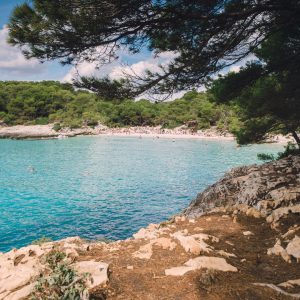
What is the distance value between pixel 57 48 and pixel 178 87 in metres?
2.84

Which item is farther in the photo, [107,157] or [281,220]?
[107,157]

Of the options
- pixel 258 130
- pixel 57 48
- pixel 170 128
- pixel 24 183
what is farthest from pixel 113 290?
pixel 170 128

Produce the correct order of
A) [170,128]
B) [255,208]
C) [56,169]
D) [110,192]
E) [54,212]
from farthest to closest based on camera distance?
1. [170,128]
2. [56,169]
3. [110,192]
4. [54,212]
5. [255,208]

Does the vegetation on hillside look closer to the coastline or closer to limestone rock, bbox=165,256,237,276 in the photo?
the coastline

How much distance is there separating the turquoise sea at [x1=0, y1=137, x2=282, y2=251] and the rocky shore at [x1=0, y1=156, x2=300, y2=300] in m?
7.04

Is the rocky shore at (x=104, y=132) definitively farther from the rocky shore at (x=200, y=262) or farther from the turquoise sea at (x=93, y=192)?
the rocky shore at (x=200, y=262)

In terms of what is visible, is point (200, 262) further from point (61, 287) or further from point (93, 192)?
point (93, 192)

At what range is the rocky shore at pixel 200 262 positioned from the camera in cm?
368

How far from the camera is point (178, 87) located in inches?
293

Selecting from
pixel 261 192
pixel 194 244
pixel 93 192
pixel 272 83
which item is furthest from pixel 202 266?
pixel 93 192

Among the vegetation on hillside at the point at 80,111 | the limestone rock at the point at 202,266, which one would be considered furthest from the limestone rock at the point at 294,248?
the vegetation on hillside at the point at 80,111

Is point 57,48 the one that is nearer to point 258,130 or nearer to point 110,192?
point 258,130

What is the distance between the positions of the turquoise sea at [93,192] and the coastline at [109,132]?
3236 cm

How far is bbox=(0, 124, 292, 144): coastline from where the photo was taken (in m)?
70.9
